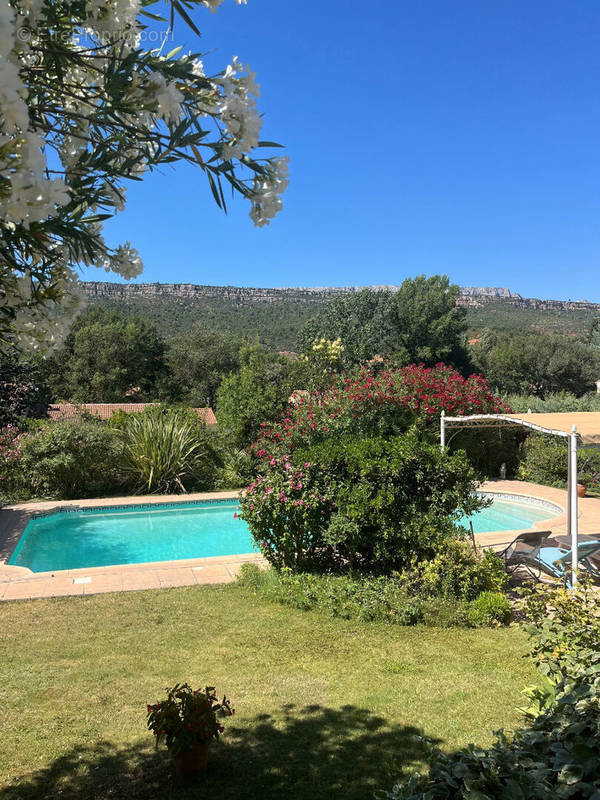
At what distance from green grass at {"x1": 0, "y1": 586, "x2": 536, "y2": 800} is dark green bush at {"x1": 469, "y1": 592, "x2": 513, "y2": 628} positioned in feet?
0.83

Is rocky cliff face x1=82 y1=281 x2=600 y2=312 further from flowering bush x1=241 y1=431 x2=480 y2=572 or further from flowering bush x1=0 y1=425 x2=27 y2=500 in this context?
flowering bush x1=241 y1=431 x2=480 y2=572

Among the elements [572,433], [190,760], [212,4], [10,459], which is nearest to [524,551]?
[572,433]

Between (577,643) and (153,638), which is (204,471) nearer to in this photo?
(153,638)

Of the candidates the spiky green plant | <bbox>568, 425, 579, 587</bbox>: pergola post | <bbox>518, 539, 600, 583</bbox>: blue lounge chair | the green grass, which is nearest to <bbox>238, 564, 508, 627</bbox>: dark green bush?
the green grass

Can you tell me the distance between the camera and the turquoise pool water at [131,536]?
33.6ft

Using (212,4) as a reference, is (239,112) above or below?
below

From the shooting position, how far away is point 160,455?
1375 centimetres

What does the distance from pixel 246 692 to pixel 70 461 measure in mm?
10112

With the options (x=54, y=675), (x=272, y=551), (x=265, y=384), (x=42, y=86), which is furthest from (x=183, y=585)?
(x=265, y=384)

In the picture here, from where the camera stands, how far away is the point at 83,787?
298cm

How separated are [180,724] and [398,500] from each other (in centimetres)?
379

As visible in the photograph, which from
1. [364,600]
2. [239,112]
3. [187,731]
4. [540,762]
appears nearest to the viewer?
[239,112]

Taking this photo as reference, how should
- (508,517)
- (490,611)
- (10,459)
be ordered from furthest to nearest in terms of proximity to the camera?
1. (10,459)
2. (508,517)
3. (490,611)

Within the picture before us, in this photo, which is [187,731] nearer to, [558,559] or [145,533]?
[558,559]
